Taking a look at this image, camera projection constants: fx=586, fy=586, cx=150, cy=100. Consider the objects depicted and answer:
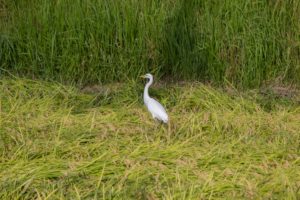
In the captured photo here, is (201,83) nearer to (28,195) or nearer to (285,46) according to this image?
(285,46)

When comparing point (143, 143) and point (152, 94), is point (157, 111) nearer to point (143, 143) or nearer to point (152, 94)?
point (143, 143)

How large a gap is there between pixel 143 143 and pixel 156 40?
4.78ft

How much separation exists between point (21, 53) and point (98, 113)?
1.14 metres

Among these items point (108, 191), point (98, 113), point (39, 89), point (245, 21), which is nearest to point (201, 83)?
point (245, 21)

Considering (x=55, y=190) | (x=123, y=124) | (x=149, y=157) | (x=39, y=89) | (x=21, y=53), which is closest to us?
(x=55, y=190)

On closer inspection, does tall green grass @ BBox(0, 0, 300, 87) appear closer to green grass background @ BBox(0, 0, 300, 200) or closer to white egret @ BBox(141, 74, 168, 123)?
green grass background @ BBox(0, 0, 300, 200)

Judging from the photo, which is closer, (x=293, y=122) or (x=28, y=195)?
(x=28, y=195)

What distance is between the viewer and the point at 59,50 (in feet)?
15.7

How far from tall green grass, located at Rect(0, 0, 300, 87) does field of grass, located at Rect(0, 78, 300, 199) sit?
22 centimetres

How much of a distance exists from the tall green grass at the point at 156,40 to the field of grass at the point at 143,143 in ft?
0.73

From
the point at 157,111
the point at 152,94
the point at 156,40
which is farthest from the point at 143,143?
the point at 156,40

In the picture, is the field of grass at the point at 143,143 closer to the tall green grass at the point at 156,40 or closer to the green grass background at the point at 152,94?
the green grass background at the point at 152,94

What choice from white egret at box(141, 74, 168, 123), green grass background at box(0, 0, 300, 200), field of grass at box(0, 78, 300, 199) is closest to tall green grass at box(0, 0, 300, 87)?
green grass background at box(0, 0, 300, 200)

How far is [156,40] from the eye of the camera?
186 inches
